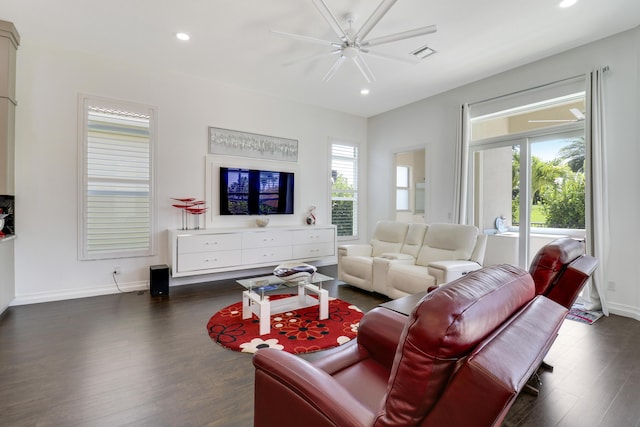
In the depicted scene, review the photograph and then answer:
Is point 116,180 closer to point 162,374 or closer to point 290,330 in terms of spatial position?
point 162,374

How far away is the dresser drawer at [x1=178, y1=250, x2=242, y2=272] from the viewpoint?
4.07 m

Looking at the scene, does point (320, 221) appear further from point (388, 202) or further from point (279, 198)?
point (388, 202)

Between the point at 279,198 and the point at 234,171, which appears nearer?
the point at 234,171

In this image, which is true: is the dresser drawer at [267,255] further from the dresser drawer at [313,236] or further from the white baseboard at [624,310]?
the white baseboard at [624,310]

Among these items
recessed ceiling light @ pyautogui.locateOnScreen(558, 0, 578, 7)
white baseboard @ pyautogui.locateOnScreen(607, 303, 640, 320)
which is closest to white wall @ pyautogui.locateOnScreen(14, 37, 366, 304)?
recessed ceiling light @ pyautogui.locateOnScreen(558, 0, 578, 7)

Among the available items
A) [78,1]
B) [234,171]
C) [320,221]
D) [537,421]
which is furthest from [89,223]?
[537,421]

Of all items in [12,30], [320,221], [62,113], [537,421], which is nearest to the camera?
[537,421]

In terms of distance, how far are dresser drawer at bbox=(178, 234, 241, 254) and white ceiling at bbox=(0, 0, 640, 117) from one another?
2.38m

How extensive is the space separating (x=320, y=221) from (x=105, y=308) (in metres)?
3.64

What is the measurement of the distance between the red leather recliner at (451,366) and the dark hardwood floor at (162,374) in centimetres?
90

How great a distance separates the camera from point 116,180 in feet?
13.4

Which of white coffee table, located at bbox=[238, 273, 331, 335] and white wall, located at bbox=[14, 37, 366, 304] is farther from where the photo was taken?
white wall, located at bbox=[14, 37, 366, 304]

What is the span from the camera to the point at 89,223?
3.92m

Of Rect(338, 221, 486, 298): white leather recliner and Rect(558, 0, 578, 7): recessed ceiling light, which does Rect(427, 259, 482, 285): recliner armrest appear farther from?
Rect(558, 0, 578, 7): recessed ceiling light
